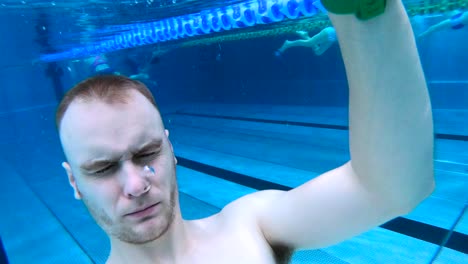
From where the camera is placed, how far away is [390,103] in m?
0.97

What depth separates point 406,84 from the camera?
96cm

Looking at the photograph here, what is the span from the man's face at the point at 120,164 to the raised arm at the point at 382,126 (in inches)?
24.5

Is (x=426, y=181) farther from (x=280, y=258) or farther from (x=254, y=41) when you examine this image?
(x=254, y=41)

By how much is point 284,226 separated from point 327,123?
367 inches

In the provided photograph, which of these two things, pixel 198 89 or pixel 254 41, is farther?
pixel 198 89

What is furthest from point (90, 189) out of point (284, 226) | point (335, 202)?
point (335, 202)

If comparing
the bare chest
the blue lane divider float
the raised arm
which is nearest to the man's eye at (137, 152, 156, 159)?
the bare chest

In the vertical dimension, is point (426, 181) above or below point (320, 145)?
above

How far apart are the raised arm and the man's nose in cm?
65

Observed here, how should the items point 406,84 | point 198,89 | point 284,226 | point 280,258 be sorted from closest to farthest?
point 406,84 < point 284,226 < point 280,258 < point 198,89

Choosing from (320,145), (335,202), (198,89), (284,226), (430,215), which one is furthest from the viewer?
(198,89)

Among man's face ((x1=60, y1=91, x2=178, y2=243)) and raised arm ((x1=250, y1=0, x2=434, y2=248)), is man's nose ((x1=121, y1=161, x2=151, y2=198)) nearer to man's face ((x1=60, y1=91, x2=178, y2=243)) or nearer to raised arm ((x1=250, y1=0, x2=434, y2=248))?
man's face ((x1=60, y1=91, x2=178, y2=243))

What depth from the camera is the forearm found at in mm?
919

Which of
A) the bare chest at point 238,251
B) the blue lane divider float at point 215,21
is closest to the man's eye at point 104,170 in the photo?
the bare chest at point 238,251
